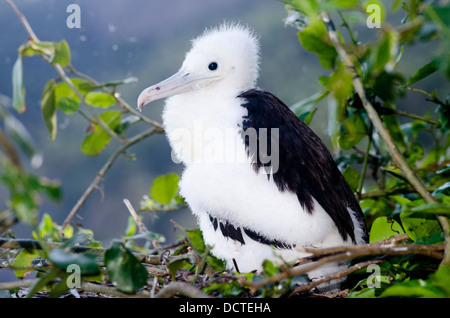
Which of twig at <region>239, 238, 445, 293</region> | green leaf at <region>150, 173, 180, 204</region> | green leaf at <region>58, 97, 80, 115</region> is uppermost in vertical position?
green leaf at <region>58, 97, 80, 115</region>

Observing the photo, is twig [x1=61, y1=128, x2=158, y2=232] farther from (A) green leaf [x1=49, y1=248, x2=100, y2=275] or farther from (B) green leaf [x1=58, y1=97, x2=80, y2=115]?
(A) green leaf [x1=49, y1=248, x2=100, y2=275]

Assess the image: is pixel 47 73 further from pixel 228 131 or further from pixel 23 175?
pixel 23 175

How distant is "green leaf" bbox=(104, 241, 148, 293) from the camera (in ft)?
2.99

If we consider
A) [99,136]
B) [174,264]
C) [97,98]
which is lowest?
[174,264]

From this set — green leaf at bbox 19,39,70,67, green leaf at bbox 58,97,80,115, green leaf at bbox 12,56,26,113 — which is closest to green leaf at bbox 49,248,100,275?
green leaf at bbox 12,56,26,113

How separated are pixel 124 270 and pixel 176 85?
883mm

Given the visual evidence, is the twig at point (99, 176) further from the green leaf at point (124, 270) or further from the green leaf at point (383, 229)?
the green leaf at point (383, 229)

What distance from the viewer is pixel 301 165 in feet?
4.43

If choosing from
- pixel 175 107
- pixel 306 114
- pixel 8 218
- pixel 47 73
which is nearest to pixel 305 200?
pixel 306 114

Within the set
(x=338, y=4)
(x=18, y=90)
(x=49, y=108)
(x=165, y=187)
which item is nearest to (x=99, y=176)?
(x=165, y=187)

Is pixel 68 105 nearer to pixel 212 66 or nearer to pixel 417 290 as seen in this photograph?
pixel 212 66

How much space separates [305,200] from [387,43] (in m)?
0.76
